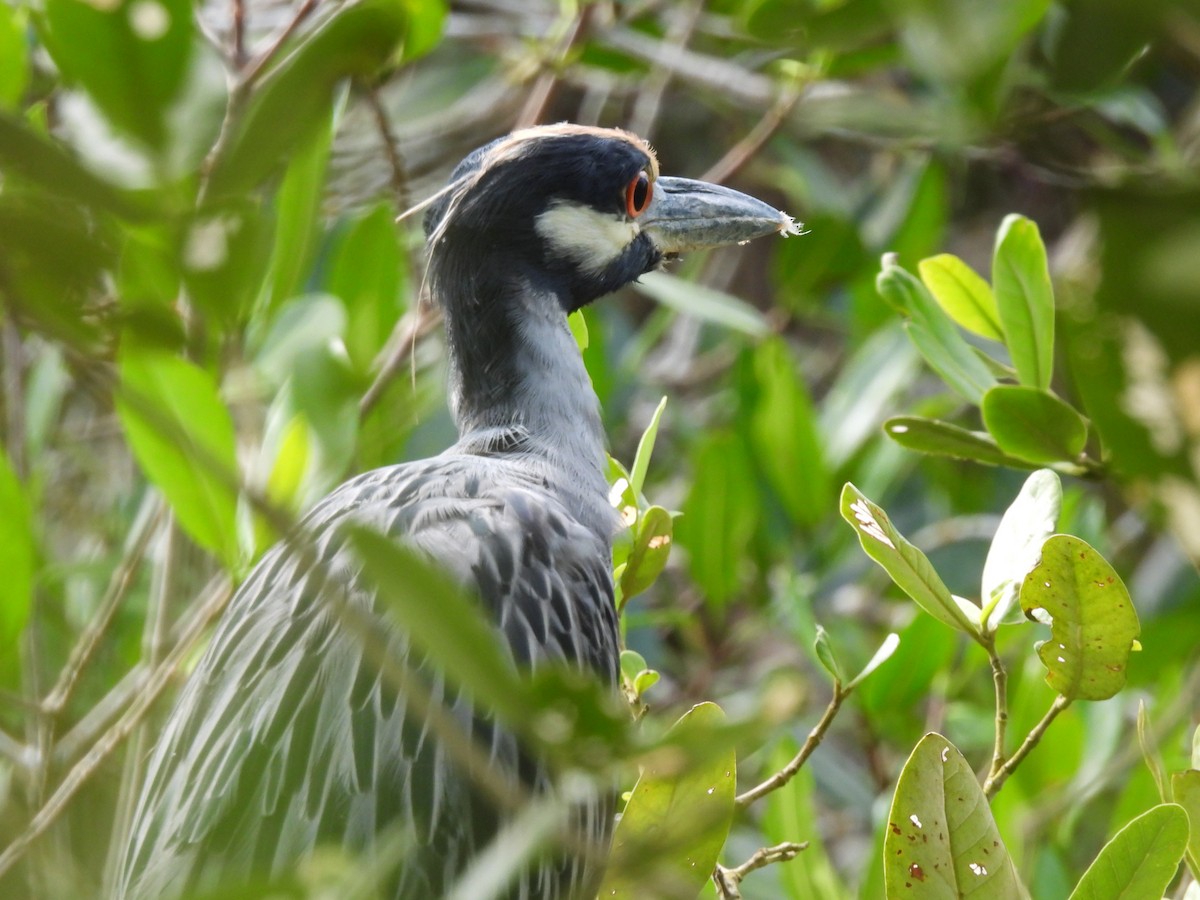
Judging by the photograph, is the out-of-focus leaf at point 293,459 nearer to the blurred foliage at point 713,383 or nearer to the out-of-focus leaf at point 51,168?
the blurred foliage at point 713,383

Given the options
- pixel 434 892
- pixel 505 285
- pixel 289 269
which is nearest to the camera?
pixel 434 892

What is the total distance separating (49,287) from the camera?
2.21 feet

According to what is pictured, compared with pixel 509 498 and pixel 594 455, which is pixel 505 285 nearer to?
pixel 594 455

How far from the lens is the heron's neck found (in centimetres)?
237

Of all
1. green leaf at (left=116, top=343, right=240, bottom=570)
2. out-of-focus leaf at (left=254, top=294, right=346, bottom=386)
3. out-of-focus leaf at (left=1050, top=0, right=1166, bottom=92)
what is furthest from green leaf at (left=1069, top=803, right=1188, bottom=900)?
out-of-focus leaf at (left=254, top=294, right=346, bottom=386)

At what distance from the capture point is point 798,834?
198cm

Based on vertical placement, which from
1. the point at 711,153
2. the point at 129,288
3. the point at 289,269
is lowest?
the point at 711,153

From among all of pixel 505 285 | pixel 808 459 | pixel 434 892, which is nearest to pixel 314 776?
pixel 434 892

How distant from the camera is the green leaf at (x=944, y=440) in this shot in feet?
5.23

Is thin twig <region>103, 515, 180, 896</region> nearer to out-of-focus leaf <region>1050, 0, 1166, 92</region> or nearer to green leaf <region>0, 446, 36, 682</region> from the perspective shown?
green leaf <region>0, 446, 36, 682</region>

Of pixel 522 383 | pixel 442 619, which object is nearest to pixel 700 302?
pixel 522 383

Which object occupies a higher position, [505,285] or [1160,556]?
[505,285]

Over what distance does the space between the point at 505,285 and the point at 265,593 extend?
70 cm

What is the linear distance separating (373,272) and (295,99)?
1.86m
